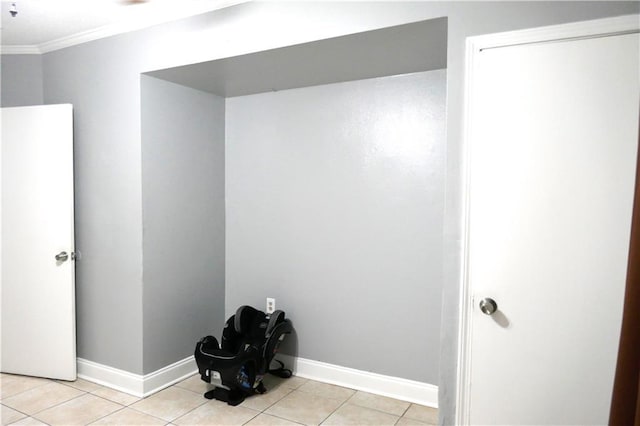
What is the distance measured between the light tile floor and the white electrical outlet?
0.51 meters

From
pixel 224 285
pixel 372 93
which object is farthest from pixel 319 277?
pixel 372 93

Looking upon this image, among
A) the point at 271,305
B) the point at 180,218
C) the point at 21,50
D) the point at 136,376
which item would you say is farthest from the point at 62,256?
the point at 21,50

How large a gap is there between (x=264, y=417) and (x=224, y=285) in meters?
1.17

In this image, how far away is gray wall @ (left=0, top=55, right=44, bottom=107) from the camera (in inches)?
126

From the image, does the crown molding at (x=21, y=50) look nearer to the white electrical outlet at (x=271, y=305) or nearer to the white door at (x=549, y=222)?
the white electrical outlet at (x=271, y=305)

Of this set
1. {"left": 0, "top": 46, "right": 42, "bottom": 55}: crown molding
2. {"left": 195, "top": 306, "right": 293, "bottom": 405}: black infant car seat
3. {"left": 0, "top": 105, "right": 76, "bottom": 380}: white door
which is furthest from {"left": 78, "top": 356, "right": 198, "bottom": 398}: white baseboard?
{"left": 0, "top": 46, "right": 42, "bottom": 55}: crown molding

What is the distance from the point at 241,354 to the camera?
8.52 feet

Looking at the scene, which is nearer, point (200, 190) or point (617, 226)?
point (617, 226)

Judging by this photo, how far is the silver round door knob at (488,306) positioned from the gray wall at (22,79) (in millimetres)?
3323

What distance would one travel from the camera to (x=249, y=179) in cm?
325

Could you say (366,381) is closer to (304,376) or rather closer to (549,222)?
(304,376)

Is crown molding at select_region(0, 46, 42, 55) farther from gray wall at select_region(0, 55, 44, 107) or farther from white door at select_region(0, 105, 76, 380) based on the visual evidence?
white door at select_region(0, 105, 76, 380)

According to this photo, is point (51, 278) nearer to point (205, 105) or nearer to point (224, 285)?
point (224, 285)

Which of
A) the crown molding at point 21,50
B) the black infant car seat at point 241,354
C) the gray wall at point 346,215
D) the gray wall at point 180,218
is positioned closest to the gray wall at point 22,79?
the crown molding at point 21,50
